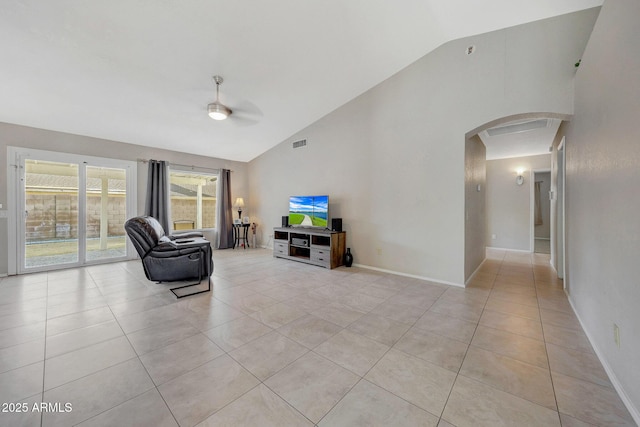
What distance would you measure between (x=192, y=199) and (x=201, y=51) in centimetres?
418

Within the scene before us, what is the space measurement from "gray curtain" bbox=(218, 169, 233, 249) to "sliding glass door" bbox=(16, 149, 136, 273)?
6.24 ft

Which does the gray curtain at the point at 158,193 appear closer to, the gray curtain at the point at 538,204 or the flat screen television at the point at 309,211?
the flat screen television at the point at 309,211

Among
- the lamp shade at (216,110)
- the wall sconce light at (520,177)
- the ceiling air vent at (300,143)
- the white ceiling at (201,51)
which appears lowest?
the wall sconce light at (520,177)

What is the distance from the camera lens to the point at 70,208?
4.43 metres

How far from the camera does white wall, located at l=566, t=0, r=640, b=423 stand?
4.50ft

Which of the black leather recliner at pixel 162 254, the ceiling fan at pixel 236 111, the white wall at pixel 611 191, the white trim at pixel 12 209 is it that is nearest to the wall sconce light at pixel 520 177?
the white wall at pixel 611 191

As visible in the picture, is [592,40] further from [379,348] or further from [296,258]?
[296,258]

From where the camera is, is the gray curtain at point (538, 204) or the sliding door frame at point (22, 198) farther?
the gray curtain at point (538, 204)

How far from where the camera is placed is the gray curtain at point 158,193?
5192mm

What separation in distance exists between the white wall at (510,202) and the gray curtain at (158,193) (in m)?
8.10

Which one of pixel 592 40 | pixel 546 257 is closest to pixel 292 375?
pixel 592 40

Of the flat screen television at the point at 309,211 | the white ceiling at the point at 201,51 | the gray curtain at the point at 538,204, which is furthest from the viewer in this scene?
the gray curtain at the point at 538,204

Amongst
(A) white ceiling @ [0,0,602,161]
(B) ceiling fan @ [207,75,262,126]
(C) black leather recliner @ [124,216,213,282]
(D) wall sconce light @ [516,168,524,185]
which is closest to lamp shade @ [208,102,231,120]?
(B) ceiling fan @ [207,75,262,126]

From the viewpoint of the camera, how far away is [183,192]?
615cm
